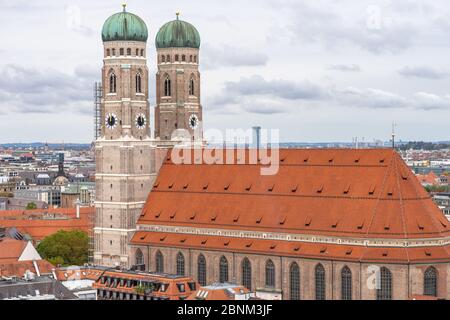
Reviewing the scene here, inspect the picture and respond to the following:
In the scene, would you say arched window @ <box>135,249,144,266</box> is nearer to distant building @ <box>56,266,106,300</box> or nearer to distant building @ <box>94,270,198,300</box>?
distant building @ <box>56,266,106,300</box>

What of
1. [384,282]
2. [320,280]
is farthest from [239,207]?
[384,282]

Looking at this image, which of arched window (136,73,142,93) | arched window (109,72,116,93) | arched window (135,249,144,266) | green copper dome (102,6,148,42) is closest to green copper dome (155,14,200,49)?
green copper dome (102,6,148,42)

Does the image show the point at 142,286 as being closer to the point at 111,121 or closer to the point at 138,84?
the point at 111,121

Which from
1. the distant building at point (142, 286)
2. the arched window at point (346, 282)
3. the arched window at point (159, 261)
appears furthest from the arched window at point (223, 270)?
the arched window at point (346, 282)

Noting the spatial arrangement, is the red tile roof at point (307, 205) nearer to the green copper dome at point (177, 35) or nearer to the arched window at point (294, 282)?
the arched window at point (294, 282)

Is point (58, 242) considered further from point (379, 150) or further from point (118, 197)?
point (379, 150)
